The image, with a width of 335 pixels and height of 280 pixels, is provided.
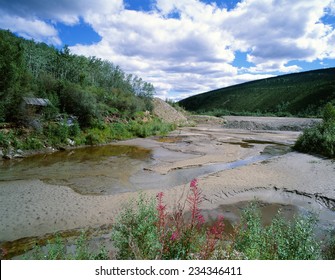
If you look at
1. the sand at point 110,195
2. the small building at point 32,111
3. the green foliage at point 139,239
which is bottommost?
the sand at point 110,195

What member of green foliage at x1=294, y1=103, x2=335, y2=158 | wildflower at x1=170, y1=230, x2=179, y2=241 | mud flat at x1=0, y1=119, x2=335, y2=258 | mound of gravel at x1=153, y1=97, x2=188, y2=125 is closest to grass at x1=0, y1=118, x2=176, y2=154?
mud flat at x1=0, y1=119, x2=335, y2=258

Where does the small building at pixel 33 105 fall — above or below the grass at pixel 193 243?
above

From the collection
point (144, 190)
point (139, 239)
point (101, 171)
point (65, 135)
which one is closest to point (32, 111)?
point (65, 135)

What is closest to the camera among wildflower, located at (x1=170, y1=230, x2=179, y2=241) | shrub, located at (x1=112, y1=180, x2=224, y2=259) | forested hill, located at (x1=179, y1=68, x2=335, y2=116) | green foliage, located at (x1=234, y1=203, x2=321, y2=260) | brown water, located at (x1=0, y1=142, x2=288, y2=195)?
shrub, located at (x1=112, y1=180, x2=224, y2=259)

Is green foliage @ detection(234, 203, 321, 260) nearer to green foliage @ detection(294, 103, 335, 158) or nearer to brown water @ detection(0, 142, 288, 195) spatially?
brown water @ detection(0, 142, 288, 195)

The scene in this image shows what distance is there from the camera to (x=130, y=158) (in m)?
18.2

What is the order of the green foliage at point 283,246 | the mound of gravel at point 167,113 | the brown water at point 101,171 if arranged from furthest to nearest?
the mound of gravel at point 167,113
the brown water at point 101,171
the green foliage at point 283,246

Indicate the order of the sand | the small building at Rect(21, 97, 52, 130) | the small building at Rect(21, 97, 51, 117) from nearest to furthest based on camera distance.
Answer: the sand → the small building at Rect(21, 97, 52, 130) → the small building at Rect(21, 97, 51, 117)

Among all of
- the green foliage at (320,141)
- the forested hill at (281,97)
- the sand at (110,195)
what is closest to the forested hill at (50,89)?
the sand at (110,195)

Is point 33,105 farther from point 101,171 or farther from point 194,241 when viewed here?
point 194,241

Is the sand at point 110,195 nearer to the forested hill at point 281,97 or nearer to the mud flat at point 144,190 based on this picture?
the mud flat at point 144,190

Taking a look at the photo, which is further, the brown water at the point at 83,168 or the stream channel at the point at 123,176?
the brown water at the point at 83,168

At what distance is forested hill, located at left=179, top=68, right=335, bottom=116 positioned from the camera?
85062mm

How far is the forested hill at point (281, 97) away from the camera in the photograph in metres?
85.1
